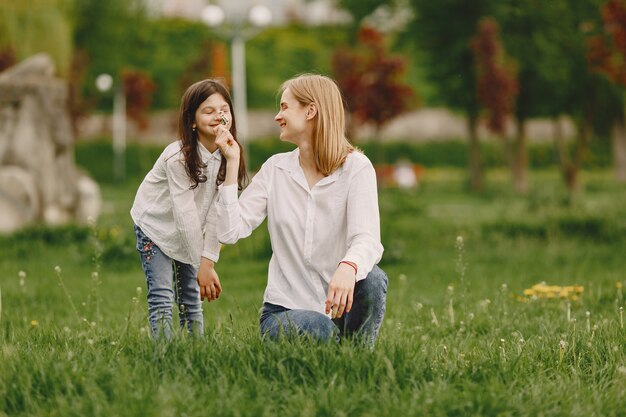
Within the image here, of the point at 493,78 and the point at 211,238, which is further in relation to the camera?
the point at 493,78

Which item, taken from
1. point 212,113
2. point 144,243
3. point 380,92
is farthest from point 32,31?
point 212,113

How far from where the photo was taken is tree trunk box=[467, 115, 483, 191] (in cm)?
2658

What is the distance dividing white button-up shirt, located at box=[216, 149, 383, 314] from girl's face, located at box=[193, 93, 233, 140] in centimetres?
45

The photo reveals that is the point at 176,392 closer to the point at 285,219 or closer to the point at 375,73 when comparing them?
the point at 285,219

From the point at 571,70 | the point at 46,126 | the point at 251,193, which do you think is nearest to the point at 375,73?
the point at 571,70

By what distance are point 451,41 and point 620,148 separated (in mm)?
10611

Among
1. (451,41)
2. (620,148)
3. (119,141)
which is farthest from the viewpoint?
(119,141)

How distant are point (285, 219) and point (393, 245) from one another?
6717 millimetres

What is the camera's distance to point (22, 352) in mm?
3609

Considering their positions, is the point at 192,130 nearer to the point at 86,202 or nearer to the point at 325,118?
the point at 325,118

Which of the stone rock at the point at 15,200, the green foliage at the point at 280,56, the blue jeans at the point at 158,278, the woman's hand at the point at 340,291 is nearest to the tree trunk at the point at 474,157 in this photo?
the green foliage at the point at 280,56

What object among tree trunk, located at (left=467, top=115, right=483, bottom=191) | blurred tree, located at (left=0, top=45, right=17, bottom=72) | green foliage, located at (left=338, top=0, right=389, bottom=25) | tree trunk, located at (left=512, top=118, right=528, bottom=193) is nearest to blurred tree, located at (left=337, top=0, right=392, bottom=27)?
green foliage, located at (left=338, top=0, right=389, bottom=25)

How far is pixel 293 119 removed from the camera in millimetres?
3943

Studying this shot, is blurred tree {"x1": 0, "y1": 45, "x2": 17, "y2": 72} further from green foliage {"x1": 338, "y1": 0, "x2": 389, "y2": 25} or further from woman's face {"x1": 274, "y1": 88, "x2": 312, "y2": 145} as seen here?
woman's face {"x1": 274, "y1": 88, "x2": 312, "y2": 145}
